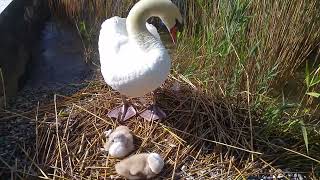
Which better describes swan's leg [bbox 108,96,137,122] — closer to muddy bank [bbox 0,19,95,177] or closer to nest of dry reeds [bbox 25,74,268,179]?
nest of dry reeds [bbox 25,74,268,179]

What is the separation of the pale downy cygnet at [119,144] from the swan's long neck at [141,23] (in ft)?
1.85

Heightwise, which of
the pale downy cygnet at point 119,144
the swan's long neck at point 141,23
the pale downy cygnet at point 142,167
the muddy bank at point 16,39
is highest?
the swan's long neck at point 141,23

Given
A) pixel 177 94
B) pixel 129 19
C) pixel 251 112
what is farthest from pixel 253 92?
pixel 129 19

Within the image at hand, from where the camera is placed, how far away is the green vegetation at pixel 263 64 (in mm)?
2969

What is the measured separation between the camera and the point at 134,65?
8.77ft

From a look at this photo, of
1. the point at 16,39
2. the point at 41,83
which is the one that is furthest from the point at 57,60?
the point at 16,39

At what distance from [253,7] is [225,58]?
0.45 metres

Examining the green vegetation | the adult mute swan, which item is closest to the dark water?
the green vegetation

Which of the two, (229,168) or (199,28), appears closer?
(229,168)

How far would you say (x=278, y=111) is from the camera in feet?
9.60

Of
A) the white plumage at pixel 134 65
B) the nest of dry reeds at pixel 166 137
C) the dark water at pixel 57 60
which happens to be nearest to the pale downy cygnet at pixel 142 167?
the nest of dry reeds at pixel 166 137

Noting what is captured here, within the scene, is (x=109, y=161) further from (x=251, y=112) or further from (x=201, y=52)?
(x=201, y=52)

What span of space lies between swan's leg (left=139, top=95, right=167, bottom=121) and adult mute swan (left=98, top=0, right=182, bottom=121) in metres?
0.32

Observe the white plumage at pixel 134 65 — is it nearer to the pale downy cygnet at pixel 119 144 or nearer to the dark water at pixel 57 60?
the pale downy cygnet at pixel 119 144
